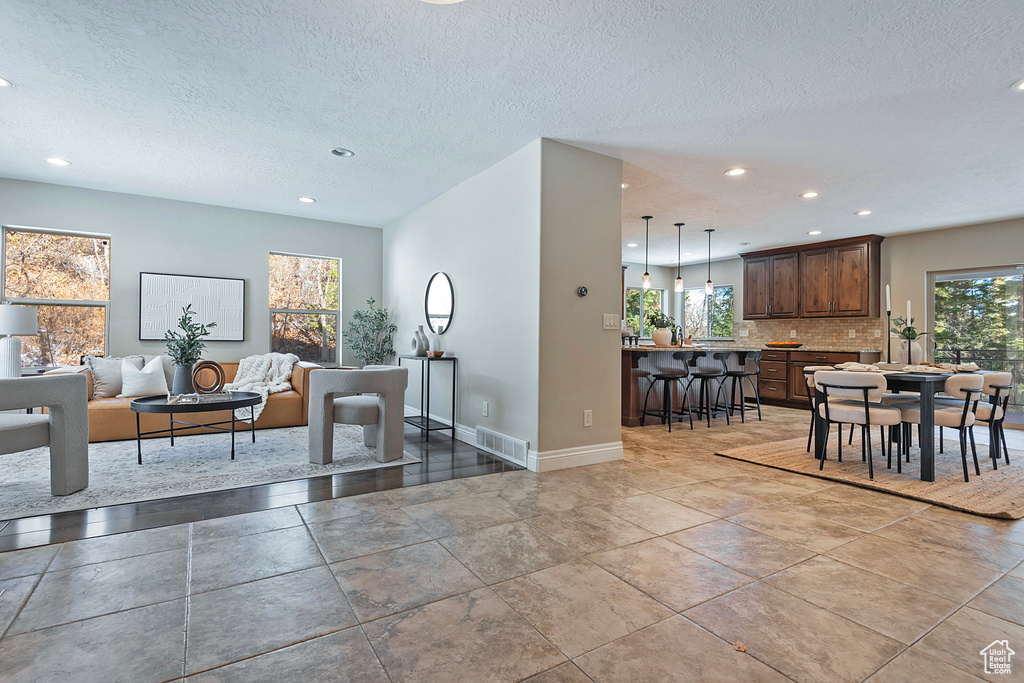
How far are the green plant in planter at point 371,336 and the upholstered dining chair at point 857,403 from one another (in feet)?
15.8

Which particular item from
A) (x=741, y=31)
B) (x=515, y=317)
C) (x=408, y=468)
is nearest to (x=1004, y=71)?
(x=741, y=31)

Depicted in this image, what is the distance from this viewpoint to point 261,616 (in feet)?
5.82

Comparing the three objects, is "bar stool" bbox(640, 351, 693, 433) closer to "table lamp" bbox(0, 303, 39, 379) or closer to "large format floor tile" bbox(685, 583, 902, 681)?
"large format floor tile" bbox(685, 583, 902, 681)

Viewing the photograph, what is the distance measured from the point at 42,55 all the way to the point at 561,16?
2729 mm

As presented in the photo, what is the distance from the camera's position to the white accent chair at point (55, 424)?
9.20ft

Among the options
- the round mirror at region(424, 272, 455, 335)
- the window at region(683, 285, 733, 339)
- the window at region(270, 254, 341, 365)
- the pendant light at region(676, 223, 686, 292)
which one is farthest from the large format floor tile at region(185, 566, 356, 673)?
the window at region(683, 285, 733, 339)

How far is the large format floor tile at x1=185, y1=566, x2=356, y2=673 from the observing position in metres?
1.59

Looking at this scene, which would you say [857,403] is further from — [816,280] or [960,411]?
[816,280]

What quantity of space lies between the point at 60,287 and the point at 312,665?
570cm

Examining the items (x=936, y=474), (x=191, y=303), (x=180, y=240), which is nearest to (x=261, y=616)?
(x=936, y=474)

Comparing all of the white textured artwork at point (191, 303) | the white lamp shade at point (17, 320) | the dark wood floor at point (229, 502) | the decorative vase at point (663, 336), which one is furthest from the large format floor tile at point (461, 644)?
the white textured artwork at point (191, 303)

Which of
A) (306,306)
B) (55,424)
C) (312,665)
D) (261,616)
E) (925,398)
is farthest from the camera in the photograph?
(306,306)

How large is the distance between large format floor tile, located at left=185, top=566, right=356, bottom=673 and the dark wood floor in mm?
999

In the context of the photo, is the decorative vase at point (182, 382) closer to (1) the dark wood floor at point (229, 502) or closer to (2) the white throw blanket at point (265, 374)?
(2) the white throw blanket at point (265, 374)
